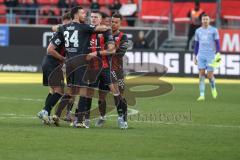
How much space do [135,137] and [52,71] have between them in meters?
2.86

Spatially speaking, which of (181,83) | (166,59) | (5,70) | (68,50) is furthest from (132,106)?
(5,70)

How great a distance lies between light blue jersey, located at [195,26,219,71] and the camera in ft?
73.1

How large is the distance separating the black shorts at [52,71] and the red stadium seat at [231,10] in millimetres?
21716

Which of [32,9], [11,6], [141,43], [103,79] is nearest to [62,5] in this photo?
[32,9]

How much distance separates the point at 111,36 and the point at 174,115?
12.4 feet

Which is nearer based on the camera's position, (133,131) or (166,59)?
(133,131)

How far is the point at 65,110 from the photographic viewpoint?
15.6 meters

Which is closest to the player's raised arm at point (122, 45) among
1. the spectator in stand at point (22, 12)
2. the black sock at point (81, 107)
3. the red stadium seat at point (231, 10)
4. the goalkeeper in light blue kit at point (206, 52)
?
the black sock at point (81, 107)

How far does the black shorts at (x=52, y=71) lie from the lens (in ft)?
49.9

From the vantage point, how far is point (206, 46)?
2238 centimetres

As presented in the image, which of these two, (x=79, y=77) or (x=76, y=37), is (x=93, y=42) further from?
(x=79, y=77)

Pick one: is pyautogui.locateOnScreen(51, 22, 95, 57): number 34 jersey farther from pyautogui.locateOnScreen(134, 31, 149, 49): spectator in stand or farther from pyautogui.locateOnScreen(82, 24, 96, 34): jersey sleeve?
pyautogui.locateOnScreen(134, 31, 149, 49): spectator in stand

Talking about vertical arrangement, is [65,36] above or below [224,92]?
above

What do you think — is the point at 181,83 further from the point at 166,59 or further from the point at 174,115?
the point at 174,115
